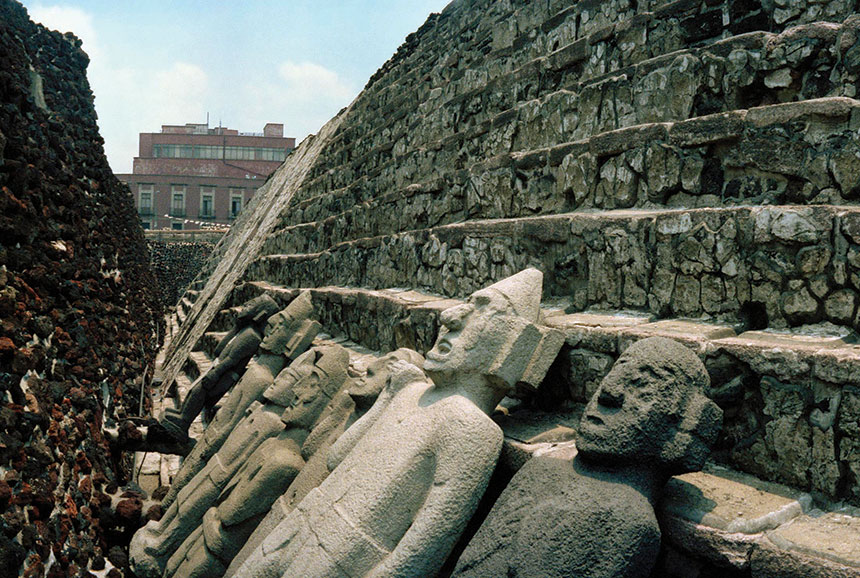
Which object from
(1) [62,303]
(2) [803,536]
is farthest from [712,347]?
(1) [62,303]

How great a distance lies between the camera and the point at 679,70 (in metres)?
3.96

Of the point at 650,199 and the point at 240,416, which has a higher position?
the point at 650,199

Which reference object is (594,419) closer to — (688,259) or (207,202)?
(688,259)

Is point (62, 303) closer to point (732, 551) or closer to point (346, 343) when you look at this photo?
point (346, 343)

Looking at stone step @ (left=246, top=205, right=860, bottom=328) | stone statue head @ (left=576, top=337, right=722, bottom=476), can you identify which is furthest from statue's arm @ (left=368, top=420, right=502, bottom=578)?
stone step @ (left=246, top=205, right=860, bottom=328)

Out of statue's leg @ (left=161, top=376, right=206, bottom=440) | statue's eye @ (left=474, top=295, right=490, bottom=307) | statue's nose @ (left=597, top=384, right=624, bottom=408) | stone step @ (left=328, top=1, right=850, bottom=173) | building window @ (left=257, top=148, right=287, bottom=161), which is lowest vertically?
statue's leg @ (left=161, top=376, right=206, bottom=440)

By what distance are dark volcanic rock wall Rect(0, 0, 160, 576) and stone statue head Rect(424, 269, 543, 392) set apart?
2.20 m

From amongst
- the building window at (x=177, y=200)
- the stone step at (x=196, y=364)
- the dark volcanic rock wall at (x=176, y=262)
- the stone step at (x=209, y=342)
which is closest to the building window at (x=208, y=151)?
the building window at (x=177, y=200)

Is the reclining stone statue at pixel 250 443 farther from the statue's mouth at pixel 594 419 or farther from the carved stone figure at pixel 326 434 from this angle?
the statue's mouth at pixel 594 419

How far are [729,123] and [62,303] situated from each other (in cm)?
511

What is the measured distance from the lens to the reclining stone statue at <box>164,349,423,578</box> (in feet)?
13.2

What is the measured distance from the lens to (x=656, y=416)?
2365 millimetres

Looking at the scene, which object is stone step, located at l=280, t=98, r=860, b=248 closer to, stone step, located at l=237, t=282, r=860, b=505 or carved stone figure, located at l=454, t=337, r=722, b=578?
stone step, located at l=237, t=282, r=860, b=505

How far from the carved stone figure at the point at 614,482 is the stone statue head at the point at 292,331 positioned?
12.2 ft
